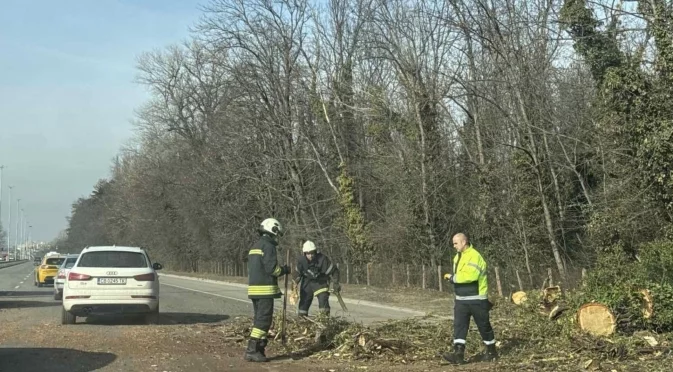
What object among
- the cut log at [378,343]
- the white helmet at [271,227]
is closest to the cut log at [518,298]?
the cut log at [378,343]

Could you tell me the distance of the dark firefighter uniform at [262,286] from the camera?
981cm

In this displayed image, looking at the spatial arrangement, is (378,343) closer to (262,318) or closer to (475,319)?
(475,319)

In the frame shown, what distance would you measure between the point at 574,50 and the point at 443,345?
13.8m

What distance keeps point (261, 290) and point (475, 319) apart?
301 cm

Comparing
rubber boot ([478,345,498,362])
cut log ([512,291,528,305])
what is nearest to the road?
rubber boot ([478,345,498,362])

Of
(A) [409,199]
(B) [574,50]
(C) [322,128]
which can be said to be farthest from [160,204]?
(B) [574,50]

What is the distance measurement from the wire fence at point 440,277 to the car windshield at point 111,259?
33.8ft

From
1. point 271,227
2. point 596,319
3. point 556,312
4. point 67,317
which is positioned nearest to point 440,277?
point 556,312

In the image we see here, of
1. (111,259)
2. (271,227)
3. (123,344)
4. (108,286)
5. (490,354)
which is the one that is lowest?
(490,354)

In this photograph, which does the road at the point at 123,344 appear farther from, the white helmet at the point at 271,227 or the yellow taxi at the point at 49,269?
the yellow taxi at the point at 49,269

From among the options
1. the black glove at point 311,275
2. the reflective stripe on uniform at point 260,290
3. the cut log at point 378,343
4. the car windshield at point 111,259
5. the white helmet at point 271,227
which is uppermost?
the white helmet at point 271,227

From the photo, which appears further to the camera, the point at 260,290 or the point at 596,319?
the point at 596,319

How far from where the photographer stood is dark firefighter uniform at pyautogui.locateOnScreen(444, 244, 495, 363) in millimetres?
9445

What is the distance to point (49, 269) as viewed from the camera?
3378cm
